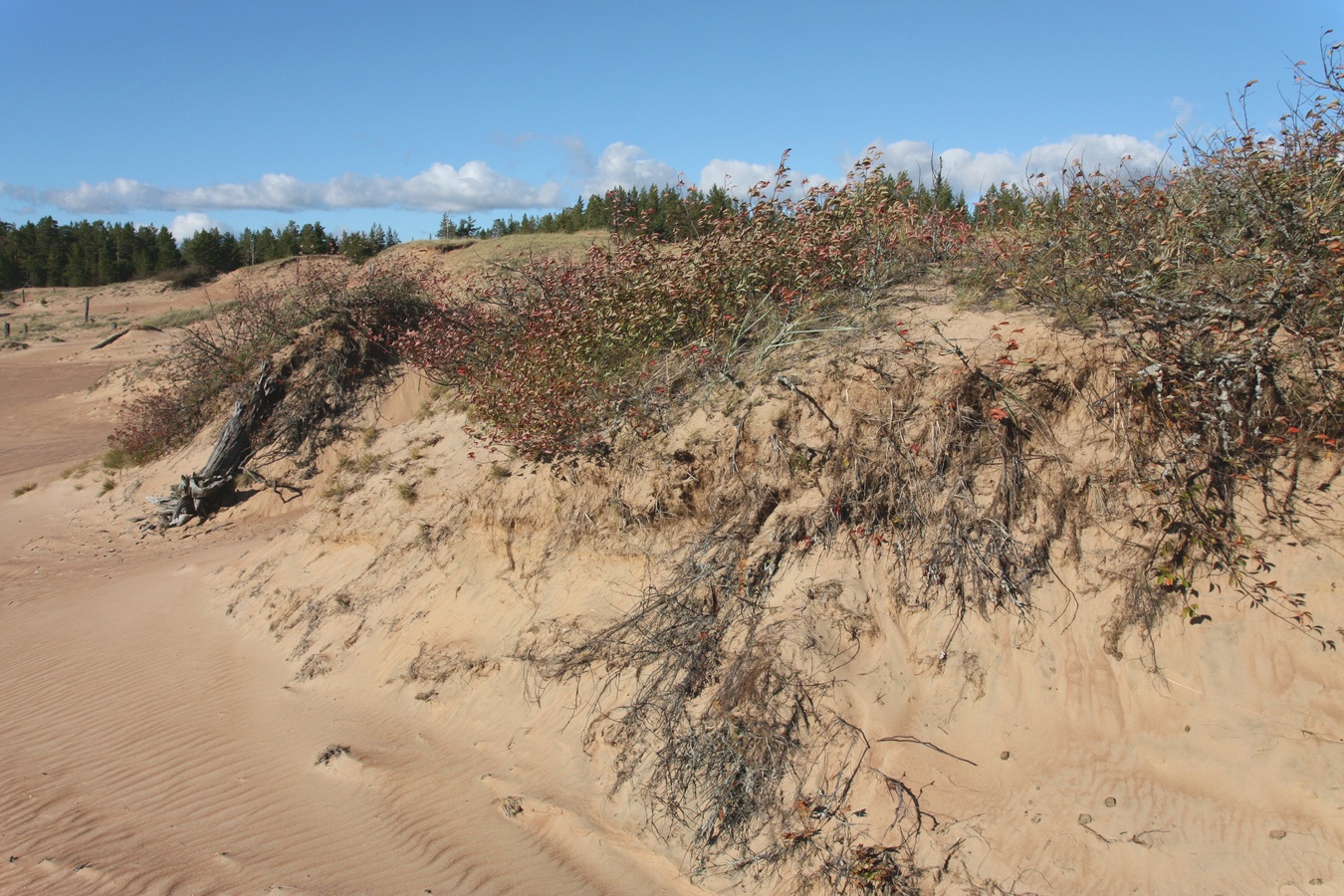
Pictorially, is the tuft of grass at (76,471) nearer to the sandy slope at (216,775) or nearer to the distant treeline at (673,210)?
the sandy slope at (216,775)

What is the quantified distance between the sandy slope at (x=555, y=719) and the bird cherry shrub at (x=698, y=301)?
62 cm

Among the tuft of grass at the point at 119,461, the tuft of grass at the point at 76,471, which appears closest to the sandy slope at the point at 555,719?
the tuft of grass at the point at 119,461

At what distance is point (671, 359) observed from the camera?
7.61 metres

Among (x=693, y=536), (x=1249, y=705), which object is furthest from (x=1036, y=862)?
(x=693, y=536)

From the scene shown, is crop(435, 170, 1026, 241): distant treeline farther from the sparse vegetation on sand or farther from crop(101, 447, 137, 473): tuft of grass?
crop(101, 447, 137, 473): tuft of grass

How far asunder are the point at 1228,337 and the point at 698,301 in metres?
4.42

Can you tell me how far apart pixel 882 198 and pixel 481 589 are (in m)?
5.46

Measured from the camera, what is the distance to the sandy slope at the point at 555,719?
14.3 ft

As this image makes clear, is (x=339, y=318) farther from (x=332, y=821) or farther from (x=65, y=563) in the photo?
(x=332, y=821)

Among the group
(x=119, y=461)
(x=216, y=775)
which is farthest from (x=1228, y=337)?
(x=119, y=461)

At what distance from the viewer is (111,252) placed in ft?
161

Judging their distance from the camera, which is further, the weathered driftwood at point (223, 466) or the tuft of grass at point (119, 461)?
the tuft of grass at point (119, 461)

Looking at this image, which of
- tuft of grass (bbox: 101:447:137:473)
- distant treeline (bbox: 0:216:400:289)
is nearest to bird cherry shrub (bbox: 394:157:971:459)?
tuft of grass (bbox: 101:447:137:473)

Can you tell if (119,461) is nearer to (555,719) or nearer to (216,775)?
(216,775)
